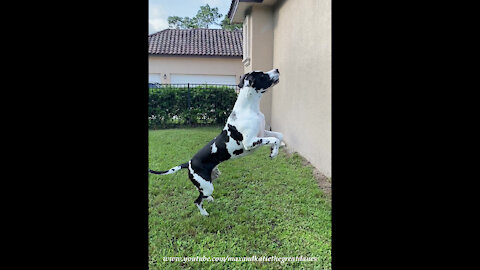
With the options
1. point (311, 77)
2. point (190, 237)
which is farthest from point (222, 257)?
point (311, 77)

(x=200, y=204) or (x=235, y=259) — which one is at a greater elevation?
(x=200, y=204)

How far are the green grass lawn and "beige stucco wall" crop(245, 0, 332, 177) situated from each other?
6.5 inches

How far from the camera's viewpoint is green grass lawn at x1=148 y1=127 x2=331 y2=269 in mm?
1446

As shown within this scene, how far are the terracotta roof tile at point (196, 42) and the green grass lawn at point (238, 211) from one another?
19.5 inches

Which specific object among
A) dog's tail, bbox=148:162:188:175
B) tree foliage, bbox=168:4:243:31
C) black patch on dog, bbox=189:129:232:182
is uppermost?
tree foliage, bbox=168:4:243:31

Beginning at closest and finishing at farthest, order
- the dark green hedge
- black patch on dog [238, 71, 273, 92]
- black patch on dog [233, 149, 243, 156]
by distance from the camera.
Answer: black patch on dog [238, 71, 273, 92], black patch on dog [233, 149, 243, 156], the dark green hedge

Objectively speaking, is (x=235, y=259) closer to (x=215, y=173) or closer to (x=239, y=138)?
(x=215, y=173)

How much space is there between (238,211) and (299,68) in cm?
95

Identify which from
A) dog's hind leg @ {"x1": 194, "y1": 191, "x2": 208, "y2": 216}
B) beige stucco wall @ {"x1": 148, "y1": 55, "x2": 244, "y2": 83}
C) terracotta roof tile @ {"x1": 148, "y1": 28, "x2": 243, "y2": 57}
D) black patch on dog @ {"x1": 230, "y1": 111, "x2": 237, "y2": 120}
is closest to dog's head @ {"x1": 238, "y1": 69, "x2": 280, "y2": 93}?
black patch on dog @ {"x1": 230, "y1": 111, "x2": 237, "y2": 120}

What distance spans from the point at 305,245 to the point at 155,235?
2.86 feet

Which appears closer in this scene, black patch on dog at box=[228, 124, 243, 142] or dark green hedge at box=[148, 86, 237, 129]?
black patch on dog at box=[228, 124, 243, 142]

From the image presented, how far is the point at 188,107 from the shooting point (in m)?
1.68

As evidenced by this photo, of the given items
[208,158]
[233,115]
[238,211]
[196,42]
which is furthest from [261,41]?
[238,211]

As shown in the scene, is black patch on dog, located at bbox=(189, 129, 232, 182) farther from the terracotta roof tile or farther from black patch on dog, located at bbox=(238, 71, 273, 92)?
the terracotta roof tile
